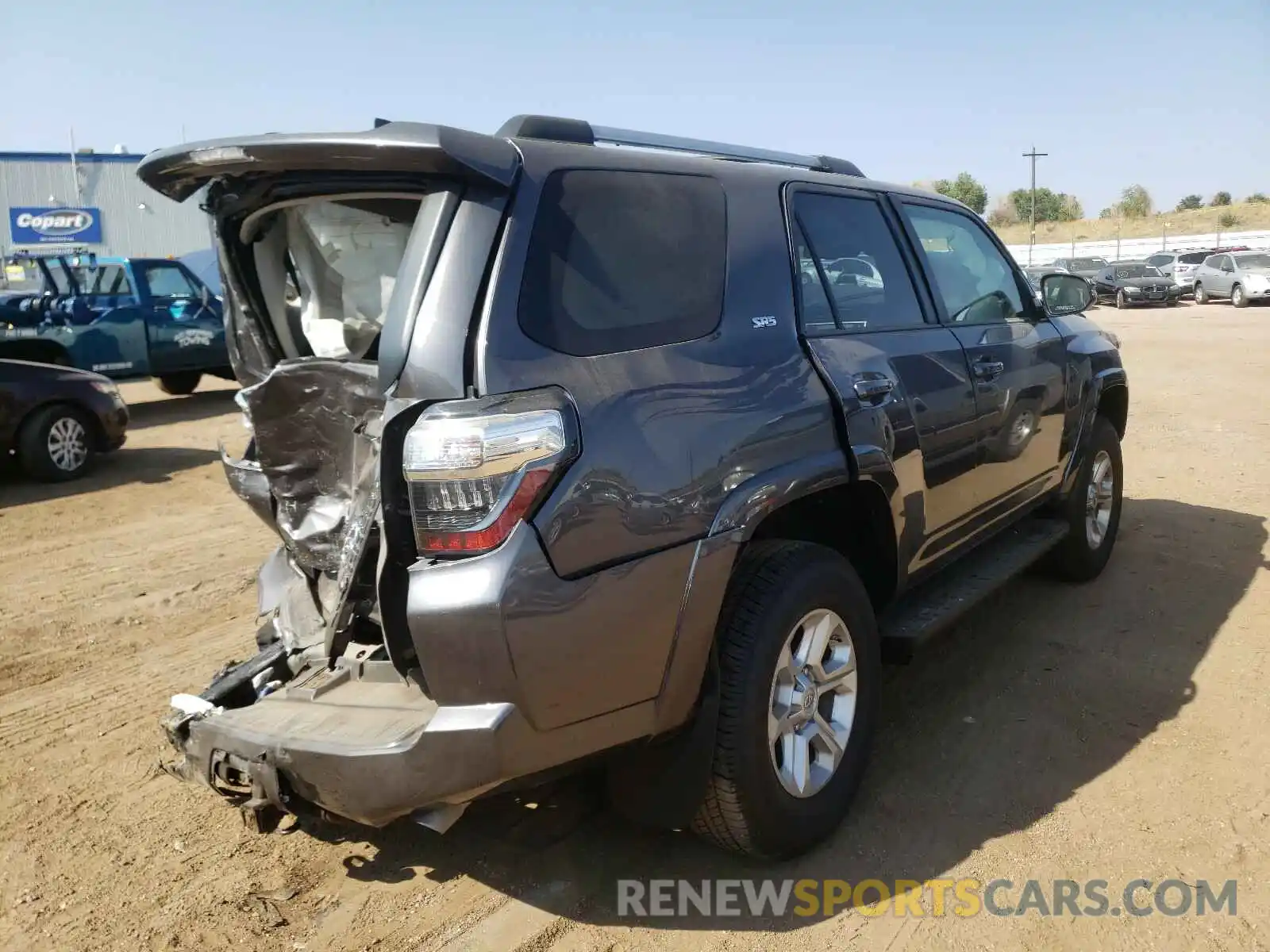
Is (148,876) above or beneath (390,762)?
beneath

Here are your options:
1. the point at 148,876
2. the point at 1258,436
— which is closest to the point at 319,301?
the point at 148,876

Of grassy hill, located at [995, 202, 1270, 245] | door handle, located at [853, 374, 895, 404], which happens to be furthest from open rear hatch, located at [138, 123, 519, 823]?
grassy hill, located at [995, 202, 1270, 245]

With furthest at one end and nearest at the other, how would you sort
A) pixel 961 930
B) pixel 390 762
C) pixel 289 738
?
pixel 961 930
pixel 289 738
pixel 390 762

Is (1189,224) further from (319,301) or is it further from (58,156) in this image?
(319,301)

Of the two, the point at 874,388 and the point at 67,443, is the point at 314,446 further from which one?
the point at 67,443

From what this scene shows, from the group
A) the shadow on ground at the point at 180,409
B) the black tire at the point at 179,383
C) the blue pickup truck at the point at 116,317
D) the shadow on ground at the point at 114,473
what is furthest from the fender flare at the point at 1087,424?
the black tire at the point at 179,383

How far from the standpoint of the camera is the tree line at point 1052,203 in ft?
261

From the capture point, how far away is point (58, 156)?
26547mm

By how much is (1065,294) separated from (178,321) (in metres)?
11.9

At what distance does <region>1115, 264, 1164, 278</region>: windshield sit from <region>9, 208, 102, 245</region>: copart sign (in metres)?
30.0

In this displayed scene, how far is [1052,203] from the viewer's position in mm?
82750

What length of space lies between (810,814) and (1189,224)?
77.6 m

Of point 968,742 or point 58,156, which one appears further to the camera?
point 58,156

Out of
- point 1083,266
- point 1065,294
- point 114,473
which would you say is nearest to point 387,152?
point 1065,294
